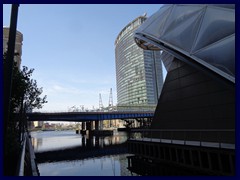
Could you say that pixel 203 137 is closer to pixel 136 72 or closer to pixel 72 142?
pixel 72 142

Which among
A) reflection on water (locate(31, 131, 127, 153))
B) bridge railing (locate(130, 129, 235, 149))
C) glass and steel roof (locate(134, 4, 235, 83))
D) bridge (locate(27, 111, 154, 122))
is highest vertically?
glass and steel roof (locate(134, 4, 235, 83))

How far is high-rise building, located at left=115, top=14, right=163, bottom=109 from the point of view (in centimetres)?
13625

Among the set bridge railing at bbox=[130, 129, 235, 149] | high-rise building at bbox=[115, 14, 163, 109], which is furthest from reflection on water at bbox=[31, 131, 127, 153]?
high-rise building at bbox=[115, 14, 163, 109]

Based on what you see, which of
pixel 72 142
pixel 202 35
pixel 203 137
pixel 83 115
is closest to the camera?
pixel 203 137

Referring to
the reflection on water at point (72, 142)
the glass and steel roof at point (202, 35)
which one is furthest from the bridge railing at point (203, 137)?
the reflection on water at point (72, 142)

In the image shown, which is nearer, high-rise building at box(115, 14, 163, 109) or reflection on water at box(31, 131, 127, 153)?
reflection on water at box(31, 131, 127, 153)

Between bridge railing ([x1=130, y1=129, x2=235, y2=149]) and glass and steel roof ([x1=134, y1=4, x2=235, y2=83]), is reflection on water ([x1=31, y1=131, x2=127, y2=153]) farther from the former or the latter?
glass and steel roof ([x1=134, y1=4, x2=235, y2=83])

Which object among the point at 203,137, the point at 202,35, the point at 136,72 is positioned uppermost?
the point at 136,72

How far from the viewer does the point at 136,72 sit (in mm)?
144375

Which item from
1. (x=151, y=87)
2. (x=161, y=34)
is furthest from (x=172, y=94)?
(x=151, y=87)

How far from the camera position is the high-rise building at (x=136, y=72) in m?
136

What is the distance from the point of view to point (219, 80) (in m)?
14.9

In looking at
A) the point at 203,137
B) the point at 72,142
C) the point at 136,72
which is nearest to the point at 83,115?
the point at 72,142

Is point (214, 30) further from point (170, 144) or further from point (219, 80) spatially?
point (170, 144)
